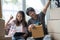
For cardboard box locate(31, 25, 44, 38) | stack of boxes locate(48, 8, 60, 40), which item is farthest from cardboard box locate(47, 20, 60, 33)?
cardboard box locate(31, 25, 44, 38)

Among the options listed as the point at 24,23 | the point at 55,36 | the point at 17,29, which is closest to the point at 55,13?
the point at 55,36

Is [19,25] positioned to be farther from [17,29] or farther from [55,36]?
[55,36]

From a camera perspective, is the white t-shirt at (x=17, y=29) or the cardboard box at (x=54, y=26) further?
the white t-shirt at (x=17, y=29)

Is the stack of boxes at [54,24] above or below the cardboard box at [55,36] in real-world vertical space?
above

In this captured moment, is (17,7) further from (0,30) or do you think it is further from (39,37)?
(0,30)

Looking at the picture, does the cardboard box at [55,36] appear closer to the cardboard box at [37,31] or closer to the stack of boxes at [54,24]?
the stack of boxes at [54,24]

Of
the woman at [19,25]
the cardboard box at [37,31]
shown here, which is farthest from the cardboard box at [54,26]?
the woman at [19,25]

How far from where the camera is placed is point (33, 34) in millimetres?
2662

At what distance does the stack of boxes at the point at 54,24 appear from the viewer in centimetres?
274

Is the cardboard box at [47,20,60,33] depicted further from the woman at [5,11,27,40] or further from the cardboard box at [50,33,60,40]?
the woman at [5,11,27,40]

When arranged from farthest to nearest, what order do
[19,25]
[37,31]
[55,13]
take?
[19,25]
[55,13]
[37,31]

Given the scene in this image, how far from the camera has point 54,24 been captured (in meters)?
2.79

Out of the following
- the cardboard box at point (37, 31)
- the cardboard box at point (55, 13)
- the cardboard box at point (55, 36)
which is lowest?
the cardboard box at point (55, 36)

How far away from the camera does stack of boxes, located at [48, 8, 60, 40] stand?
2744 mm
